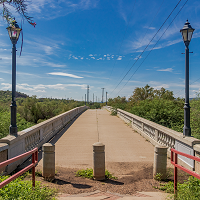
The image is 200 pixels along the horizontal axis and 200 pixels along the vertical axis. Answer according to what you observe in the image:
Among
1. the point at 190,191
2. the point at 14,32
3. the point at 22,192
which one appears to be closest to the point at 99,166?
the point at 22,192

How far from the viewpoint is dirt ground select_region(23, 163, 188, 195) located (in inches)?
171

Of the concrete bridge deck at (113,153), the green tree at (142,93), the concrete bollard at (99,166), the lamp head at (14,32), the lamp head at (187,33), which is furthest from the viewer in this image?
the green tree at (142,93)

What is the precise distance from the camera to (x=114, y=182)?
4.80 metres

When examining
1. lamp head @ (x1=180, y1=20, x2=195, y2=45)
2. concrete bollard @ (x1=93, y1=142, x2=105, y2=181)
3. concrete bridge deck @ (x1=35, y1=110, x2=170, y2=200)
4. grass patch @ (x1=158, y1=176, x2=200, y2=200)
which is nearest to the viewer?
grass patch @ (x1=158, y1=176, x2=200, y2=200)

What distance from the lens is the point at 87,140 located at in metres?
9.67

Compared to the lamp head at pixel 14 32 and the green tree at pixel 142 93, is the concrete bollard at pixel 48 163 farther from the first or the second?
the green tree at pixel 142 93

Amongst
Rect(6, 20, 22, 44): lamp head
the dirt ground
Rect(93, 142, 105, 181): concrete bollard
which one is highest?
Rect(6, 20, 22, 44): lamp head

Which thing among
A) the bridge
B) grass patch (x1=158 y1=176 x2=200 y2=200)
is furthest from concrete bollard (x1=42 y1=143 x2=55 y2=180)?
grass patch (x1=158 y1=176 x2=200 y2=200)

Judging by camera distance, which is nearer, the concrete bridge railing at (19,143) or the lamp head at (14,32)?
the concrete bridge railing at (19,143)

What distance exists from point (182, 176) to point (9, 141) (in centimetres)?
492

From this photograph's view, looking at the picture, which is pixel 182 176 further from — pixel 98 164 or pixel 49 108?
pixel 49 108

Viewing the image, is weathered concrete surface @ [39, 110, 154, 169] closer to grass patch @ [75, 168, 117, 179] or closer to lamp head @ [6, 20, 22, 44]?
grass patch @ [75, 168, 117, 179]

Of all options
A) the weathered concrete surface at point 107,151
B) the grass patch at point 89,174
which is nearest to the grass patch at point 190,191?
the grass patch at point 89,174

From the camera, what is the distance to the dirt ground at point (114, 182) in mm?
4340
